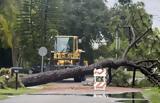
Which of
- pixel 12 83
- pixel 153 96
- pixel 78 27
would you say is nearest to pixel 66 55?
pixel 12 83

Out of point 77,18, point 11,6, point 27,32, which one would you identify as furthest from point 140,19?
point 77,18

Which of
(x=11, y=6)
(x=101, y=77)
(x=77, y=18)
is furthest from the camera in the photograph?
(x=77, y=18)

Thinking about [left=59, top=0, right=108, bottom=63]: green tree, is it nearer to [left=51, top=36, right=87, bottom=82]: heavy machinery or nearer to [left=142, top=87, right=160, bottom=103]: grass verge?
[left=51, top=36, right=87, bottom=82]: heavy machinery

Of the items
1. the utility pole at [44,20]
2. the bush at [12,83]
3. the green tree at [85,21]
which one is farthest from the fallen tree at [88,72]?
the green tree at [85,21]

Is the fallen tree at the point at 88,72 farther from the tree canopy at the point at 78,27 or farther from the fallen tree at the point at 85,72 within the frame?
the tree canopy at the point at 78,27

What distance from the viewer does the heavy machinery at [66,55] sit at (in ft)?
152

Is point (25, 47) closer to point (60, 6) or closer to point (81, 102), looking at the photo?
point (60, 6)

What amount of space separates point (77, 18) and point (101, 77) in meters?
48.3

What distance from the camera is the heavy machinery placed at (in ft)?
152

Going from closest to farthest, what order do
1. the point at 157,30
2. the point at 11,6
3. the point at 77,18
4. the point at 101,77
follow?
the point at 101,77, the point at 157,30, the point at 11,6, the point at 77,18

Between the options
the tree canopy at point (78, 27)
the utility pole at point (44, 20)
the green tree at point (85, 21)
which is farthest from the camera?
the green tree at point (85, 21)

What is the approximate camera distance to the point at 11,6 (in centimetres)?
5519

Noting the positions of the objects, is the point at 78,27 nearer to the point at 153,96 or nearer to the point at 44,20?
the point at 44,20

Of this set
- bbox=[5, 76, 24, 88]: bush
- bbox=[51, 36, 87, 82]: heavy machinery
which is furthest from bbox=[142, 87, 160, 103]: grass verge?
bbox=[51, 36, 87, 82]: heavy machinery
